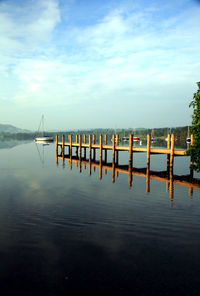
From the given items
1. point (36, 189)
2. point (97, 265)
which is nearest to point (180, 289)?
point (97, 265)

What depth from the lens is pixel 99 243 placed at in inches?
409

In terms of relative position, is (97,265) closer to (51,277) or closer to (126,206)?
(51,277)

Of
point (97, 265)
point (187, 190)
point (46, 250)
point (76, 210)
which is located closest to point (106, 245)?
point (97, 265)

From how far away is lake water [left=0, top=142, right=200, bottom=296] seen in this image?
25.2 ft

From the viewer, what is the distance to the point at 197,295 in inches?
279

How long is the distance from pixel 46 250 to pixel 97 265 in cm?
237

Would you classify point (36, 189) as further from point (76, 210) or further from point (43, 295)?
point (43, 295)

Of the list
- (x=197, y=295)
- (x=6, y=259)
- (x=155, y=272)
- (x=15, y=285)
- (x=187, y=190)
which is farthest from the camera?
(x=187, y=190)

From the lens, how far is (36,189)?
2117 cm

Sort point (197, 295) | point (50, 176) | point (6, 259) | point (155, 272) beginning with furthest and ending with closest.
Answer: point (50, 176), point (6, 259), point (155, 272), point (197, 295)

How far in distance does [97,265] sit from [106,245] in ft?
5.24

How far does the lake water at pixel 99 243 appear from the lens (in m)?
7.67

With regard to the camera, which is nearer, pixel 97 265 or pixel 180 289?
pixel 180 289

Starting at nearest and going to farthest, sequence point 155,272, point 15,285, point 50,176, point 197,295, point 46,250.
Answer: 1. point 197,295
2. point 15,285
3. point 155,272
4. point 46,250
5. point 50,176
